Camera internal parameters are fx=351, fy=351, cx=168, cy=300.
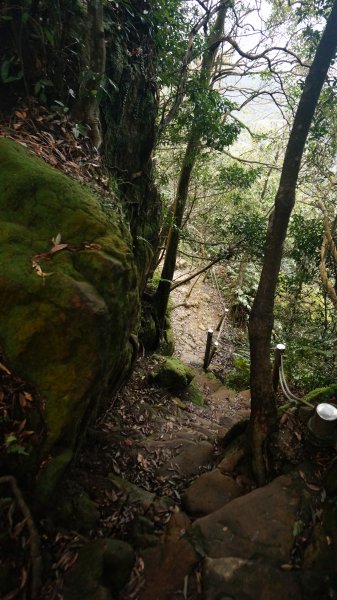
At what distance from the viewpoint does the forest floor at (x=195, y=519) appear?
258 centimetres

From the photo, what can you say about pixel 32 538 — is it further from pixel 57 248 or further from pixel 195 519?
pixel 57 248

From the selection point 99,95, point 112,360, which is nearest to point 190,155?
point 99,95

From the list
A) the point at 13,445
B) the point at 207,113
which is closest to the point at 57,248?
the point at 13,445

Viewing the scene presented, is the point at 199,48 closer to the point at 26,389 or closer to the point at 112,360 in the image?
the point at 112,360

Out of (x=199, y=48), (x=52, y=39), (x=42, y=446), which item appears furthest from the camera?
(x=199, y=48)

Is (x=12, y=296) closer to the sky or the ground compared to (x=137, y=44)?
closer to the ground

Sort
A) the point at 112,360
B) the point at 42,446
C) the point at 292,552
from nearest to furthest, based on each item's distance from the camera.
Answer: the point at 42,446
the point at 292,552
the point at 112,360

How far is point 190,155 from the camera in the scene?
768cm

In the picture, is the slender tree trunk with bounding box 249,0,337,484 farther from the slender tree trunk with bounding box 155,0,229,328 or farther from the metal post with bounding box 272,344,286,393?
the slender tree trunk with bounding box 155,0,229,328

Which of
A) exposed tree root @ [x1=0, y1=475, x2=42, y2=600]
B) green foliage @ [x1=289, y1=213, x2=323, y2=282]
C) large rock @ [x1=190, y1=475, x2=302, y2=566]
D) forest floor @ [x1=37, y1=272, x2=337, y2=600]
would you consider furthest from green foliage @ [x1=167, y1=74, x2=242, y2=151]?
exposed tree root @ [x1=0, y1=475, x2=42, y2=600]

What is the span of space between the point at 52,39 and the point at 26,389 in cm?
339

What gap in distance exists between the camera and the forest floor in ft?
8.46

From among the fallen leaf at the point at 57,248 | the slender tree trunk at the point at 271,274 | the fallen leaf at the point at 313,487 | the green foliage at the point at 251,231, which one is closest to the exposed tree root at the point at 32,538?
the fallen leaf at the point at 57,248

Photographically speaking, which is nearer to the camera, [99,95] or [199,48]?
[99,95]
